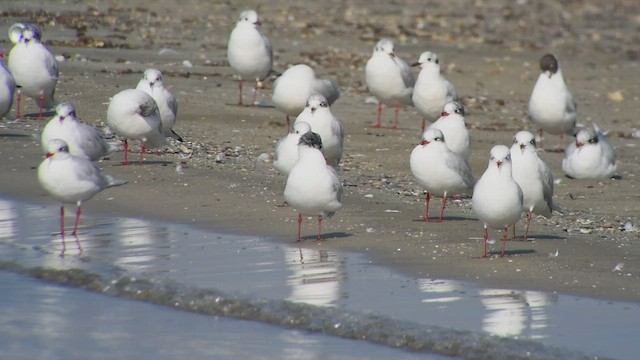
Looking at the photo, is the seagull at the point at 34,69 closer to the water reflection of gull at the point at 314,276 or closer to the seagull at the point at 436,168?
the seagull at the point at 436,168

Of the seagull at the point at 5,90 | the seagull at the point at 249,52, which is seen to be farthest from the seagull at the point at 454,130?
the seagull at the point at 249,52

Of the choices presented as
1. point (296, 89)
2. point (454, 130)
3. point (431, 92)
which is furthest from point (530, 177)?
point (431, 92)

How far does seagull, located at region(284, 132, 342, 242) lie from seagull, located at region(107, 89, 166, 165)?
2.98m

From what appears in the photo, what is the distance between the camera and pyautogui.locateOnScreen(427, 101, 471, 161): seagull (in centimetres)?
1324

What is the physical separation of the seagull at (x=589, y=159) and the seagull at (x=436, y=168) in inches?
138

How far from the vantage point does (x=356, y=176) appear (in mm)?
13719

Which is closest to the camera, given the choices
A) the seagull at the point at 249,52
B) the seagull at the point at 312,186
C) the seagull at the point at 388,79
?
the seagull at the point at 312,186

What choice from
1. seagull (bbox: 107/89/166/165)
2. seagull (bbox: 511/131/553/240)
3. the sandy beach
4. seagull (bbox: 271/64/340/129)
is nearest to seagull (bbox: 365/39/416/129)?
the sandy beach

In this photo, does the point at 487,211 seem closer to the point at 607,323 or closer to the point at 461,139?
the point at 607,323

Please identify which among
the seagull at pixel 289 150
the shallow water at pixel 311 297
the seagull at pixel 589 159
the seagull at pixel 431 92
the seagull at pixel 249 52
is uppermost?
the seagull at pixel 249 52

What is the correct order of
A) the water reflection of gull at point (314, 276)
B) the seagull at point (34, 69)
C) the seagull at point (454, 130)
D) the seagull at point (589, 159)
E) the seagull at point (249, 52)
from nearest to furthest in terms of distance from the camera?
1. the water reflection of gull at point (314, 276)
2. the seagull at point (454, 130)
3. the seagull at point (589, 159)
4. the seagull at point (34, 69)
5. the seagull at point (249, 52)

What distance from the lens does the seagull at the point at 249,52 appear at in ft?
58.1

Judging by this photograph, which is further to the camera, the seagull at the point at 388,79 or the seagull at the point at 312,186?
the seagull at the point at 388,79

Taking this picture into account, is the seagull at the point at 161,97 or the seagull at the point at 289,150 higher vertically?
the seagull at the point at 161,97
